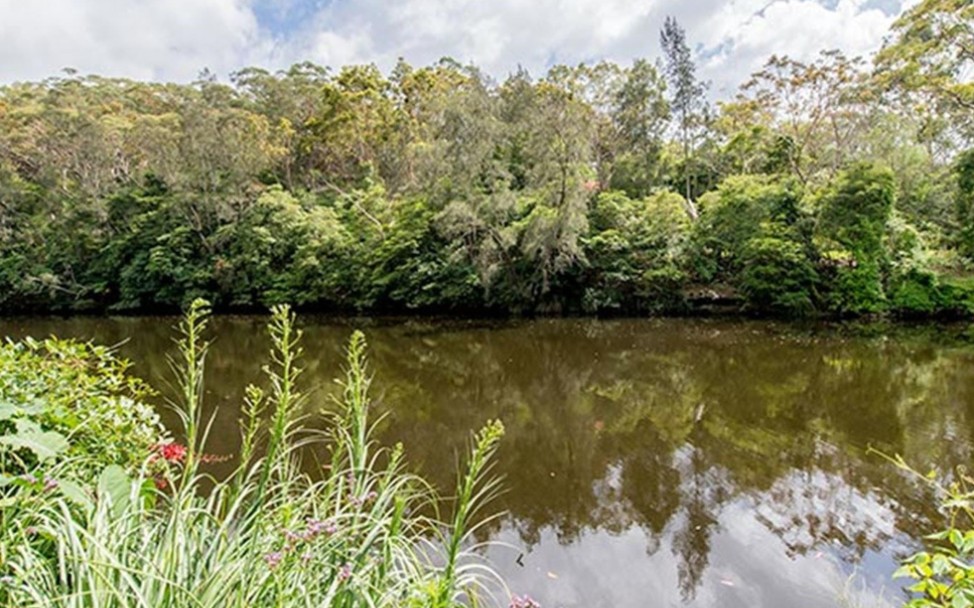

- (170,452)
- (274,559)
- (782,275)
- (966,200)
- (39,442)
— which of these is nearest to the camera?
(274,559)

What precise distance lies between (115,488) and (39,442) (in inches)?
14.7

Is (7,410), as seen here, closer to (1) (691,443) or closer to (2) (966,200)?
(1) (691,443)

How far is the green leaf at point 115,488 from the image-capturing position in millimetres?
1569

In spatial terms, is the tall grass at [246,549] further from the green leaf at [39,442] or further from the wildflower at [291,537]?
the green leaf at [39,442]

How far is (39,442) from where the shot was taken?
180cm

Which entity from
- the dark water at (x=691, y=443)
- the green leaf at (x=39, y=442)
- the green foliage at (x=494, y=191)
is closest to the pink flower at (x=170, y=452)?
the green leaf at (x=39, y=442)

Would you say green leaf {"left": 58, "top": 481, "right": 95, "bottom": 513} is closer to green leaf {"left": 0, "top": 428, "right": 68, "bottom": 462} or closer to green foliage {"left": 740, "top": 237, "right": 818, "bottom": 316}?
green leaf {"left": 0, "top": 428, "right": 68, "bottom": 462}

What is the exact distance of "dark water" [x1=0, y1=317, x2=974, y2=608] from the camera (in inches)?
156

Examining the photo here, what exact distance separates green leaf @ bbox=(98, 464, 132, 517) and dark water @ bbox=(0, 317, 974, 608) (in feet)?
9.00

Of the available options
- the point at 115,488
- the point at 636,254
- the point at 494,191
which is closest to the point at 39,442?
the point at 115,488

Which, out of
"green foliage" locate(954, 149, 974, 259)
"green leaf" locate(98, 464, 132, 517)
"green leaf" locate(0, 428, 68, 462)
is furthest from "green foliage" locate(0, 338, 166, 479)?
"green foliage" locate(954, 149, 974, 259)

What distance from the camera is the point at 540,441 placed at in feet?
21.4

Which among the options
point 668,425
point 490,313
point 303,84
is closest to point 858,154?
point 490,313

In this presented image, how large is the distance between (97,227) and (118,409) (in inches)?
915
